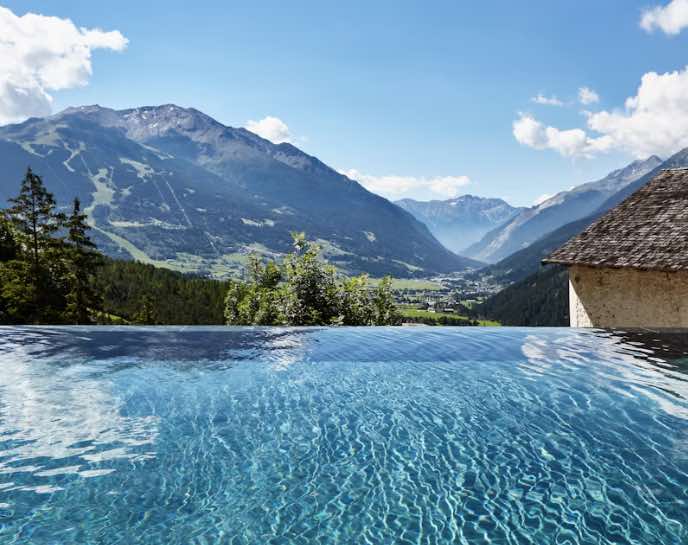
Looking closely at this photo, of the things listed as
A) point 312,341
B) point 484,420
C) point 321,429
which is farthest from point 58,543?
point 312,341

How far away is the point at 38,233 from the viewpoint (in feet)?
135

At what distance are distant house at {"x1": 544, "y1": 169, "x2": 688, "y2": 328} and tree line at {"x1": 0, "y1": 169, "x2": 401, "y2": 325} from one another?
1020 centimetres

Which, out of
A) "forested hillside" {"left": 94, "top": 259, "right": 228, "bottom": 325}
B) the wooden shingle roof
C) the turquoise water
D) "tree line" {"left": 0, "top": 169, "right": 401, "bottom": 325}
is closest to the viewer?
the turquoise water

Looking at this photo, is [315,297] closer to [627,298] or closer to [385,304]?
[385,304]

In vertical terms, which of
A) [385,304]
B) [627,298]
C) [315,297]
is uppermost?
[627,298]

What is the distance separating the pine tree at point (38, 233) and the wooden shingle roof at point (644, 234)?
35.6m

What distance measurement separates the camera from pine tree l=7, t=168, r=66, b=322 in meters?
39.4

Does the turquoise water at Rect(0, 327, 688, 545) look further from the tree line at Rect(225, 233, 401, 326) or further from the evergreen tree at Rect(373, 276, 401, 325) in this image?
the evergreen tree at Rect(373, 276, 401, 325)

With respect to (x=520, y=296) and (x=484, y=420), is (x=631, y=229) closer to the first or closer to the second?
(x=484, y=420)

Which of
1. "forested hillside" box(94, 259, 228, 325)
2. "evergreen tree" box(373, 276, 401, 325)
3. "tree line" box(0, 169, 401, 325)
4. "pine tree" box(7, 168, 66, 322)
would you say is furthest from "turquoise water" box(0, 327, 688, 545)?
"forested hillside" box(94, 259, 228, 325)

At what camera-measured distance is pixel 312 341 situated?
58.2ft

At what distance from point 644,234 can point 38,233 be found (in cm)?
4071

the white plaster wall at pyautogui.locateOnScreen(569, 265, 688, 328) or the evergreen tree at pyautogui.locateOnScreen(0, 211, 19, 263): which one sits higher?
the evergreen tree at pyautogui.locateOnScreen(0, 211, 19, 263)

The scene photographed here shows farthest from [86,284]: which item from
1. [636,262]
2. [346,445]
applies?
[346,445]
